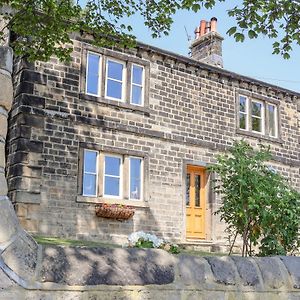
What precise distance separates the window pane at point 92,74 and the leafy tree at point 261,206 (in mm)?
5701

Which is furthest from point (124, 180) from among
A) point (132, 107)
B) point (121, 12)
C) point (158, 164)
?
point (121, 12)

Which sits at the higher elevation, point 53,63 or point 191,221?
point 53,63

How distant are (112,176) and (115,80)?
9.94 ft

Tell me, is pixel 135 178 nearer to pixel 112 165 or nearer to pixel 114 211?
pixel 112 165

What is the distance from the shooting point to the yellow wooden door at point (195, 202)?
53.4ft

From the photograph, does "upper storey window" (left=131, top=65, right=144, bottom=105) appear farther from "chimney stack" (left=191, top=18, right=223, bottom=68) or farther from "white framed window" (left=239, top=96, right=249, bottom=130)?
"white framed window" (left=239, top=96, right=249, bottom=130)

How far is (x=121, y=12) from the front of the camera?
450 inches

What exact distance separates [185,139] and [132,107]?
2232 mm

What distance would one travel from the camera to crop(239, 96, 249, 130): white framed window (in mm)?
18180

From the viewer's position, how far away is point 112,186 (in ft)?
47.6

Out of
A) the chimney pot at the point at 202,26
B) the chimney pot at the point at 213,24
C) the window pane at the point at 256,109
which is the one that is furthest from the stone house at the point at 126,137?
the chimney pot at the point at 202,26

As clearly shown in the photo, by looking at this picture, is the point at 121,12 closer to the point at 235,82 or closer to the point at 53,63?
the point at 53,63

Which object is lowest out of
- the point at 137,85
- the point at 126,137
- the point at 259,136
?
the point at 126,137

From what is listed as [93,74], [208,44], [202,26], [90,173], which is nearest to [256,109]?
[208,44]
